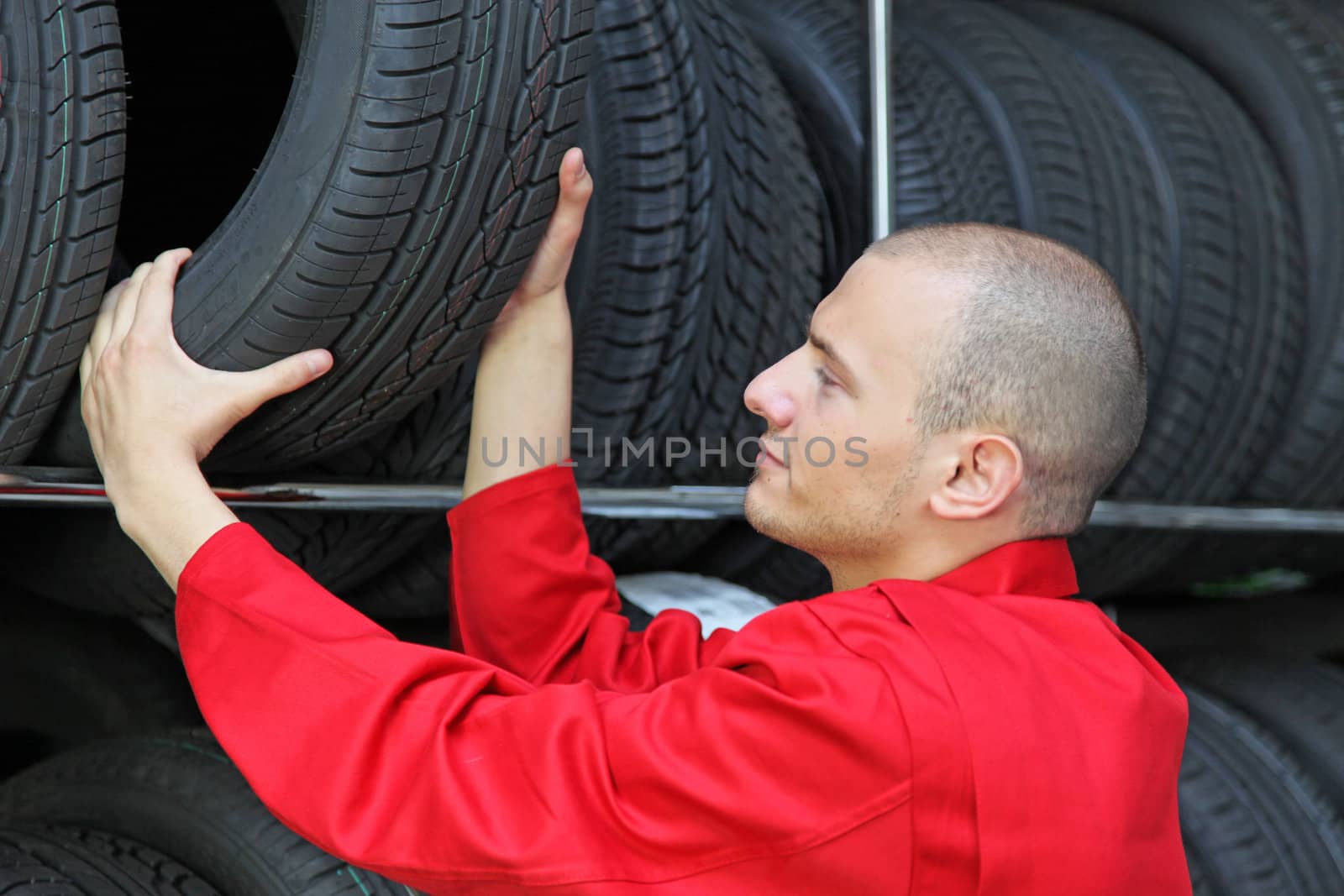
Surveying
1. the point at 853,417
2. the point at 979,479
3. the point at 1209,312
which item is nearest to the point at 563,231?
the point at 853,417

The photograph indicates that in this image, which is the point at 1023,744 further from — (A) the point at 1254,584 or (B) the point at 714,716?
(A) the point at 1254,584

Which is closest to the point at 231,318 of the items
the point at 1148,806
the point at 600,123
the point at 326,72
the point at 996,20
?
the point at 326,72

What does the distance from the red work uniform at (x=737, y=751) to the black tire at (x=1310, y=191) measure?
0.90 m

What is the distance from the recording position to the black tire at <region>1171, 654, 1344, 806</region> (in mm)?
1691

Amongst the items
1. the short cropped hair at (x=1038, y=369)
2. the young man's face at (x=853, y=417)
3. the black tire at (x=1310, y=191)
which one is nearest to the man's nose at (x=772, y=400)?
the young man's face at (x=853, y=417)

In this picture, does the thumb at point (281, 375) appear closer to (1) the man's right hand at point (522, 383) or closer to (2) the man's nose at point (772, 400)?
(1) the man's right hand at point (522, 383)

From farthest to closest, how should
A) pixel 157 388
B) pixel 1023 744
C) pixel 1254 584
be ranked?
pixel 1254 584, pixel 157 388, pixel 1023 744

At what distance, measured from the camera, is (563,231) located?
116cm

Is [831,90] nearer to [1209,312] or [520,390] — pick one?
[1209,312]

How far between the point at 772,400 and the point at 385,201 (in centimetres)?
36

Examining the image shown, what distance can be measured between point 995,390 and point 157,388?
2.18 ft

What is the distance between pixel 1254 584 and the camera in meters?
2.01

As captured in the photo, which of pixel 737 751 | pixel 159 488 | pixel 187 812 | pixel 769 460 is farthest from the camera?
pixel 187 812

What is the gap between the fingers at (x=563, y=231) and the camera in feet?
3.67
